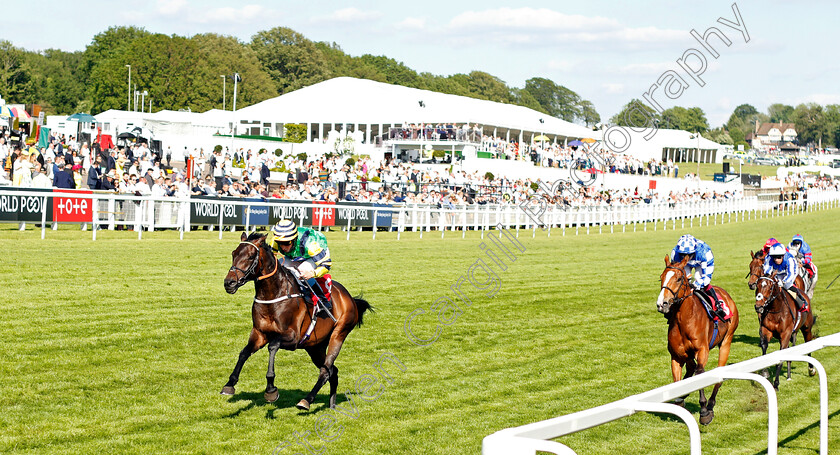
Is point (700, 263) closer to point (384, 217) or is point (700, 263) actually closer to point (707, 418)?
point (707, 418)

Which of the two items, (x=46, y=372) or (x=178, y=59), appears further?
(x=178, y=59)

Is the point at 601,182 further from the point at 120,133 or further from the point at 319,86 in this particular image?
the point at 319,86

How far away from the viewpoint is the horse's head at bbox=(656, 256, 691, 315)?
7461mm

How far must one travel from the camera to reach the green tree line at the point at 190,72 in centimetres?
8588

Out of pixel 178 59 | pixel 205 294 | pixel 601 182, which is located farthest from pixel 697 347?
pixel 178 59

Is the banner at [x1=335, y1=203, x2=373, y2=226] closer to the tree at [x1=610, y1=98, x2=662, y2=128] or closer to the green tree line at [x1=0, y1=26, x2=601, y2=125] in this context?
the tree at [x1=610, y1=98, x2=662, y2=128]

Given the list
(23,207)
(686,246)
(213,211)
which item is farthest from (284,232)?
(213,211)

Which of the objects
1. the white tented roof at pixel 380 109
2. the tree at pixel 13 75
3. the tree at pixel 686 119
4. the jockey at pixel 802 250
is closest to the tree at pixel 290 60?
the tree at pixel 13 75

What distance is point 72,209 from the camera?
1834 cm

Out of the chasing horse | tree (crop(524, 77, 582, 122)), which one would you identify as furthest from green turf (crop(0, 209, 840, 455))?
tree (crop(524, 77, 582, 122))

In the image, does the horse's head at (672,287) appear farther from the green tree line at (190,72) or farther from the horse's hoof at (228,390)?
the green tree line at (190,72)

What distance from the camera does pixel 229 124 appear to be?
65.5 metres

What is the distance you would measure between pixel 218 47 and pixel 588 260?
86.4m

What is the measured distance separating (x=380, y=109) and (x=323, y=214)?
135 feet
